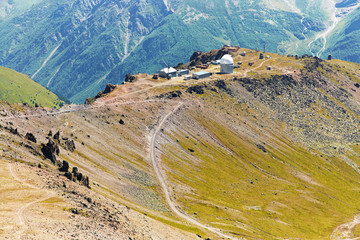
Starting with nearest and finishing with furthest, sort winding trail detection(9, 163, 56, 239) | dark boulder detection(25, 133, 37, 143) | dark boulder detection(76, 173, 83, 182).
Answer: winding trail detection(9, 163, 56, 239) < dark boulder detection(76, 173, 83, 182) < dark boulder detection(25, 133, 37, 143)

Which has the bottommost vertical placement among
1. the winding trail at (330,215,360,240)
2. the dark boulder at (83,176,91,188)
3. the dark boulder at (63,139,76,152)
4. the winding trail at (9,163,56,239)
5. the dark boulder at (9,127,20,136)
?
the winding trail at (9,163,56,239)

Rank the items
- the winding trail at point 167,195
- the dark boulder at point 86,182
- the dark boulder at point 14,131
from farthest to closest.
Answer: the winding trail at point 167,195 → the dark boulder at point 14,131 → the dark boulder at point 86,182

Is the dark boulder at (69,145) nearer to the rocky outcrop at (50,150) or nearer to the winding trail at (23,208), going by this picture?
the rocky outcrop at (50,150)

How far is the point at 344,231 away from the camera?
176 m

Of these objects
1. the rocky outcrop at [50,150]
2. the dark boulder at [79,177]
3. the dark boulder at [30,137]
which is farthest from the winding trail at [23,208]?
the dark boulder at [30,137]

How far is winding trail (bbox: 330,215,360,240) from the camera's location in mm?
169375

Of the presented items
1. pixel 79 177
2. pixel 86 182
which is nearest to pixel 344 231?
pixel 86 182

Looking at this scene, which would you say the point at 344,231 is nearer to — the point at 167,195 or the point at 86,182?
the point at 167,195

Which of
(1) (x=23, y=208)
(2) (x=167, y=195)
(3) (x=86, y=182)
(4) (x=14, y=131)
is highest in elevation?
(2) (x=167, y=195)

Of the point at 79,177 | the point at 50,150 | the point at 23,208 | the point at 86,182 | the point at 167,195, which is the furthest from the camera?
the point at 167,195

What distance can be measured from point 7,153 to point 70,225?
42.1 meters

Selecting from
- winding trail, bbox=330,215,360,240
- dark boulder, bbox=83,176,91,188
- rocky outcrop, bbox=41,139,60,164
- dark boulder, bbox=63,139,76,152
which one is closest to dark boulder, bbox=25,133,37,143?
rocky outcrop, bbox=41,139,60,164

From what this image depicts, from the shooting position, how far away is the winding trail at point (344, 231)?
169 m

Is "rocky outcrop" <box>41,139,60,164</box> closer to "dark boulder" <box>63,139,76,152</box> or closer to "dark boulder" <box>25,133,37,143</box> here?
"dark boulder" <box>25,133,37,143</box>
